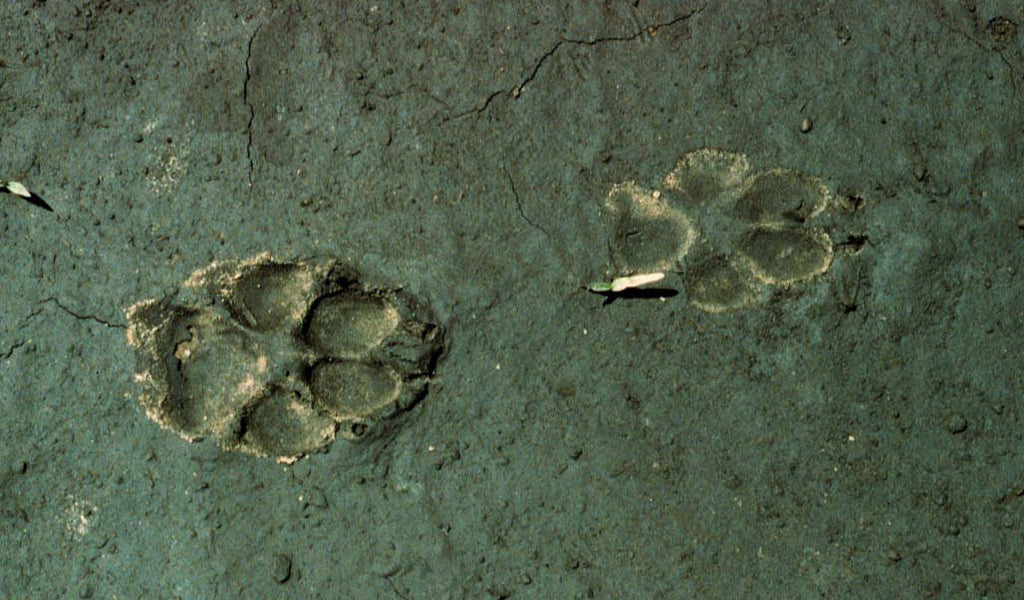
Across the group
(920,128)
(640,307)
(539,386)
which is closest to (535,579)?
(539,386)

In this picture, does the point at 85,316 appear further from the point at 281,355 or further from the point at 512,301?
the point at 512,301

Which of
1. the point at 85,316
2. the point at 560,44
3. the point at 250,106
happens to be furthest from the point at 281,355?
the point at 560,44

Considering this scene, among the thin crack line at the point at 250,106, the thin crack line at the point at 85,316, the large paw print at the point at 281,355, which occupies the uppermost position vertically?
the thin crack line at the point at 250,106

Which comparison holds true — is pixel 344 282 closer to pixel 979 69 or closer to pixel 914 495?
pixel 914 495

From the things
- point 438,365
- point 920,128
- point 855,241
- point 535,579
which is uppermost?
point 920,128

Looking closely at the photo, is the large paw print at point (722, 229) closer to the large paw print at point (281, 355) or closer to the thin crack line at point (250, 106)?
the large paw print at point (281, 355)

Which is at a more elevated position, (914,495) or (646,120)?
(646,120)

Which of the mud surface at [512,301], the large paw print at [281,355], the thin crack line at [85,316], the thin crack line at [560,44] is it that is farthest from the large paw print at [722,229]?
the thin crack line at [85,316]
